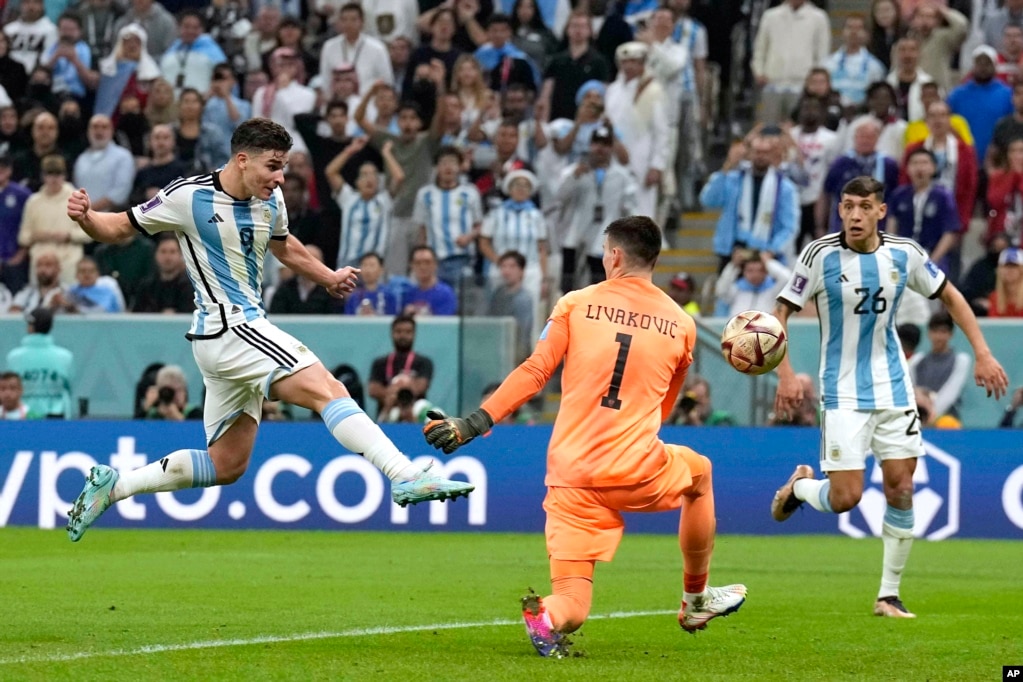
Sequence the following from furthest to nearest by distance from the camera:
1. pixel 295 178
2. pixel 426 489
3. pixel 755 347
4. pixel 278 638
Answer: pixel 295 178, pixel 755 347, pixel 278 638, pixel 426 489

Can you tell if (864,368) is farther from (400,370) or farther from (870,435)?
(400,370)

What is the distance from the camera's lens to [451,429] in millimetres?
7570

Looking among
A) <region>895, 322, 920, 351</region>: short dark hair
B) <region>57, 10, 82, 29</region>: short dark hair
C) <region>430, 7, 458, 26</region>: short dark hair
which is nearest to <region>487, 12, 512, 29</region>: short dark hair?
<region>430, 7, 458, 26</region>: short dark hair

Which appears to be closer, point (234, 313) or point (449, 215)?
point (234, 313)

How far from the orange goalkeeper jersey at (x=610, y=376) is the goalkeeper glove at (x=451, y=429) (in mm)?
340

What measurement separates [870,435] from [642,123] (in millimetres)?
10099

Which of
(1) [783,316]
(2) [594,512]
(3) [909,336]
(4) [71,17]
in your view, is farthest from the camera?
(4) [71,17]

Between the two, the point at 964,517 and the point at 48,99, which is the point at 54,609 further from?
the point at 48,99

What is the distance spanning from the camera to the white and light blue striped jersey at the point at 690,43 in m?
20.8

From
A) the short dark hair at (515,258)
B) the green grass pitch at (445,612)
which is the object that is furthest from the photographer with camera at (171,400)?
the short dark hair at (515,258)

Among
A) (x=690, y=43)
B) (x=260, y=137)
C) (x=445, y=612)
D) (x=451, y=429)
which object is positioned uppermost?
(x=690, y=43)

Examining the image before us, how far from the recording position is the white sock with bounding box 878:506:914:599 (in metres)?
10.3

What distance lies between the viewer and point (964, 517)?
16484 mm

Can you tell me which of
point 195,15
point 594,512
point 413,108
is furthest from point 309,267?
point 195,15
